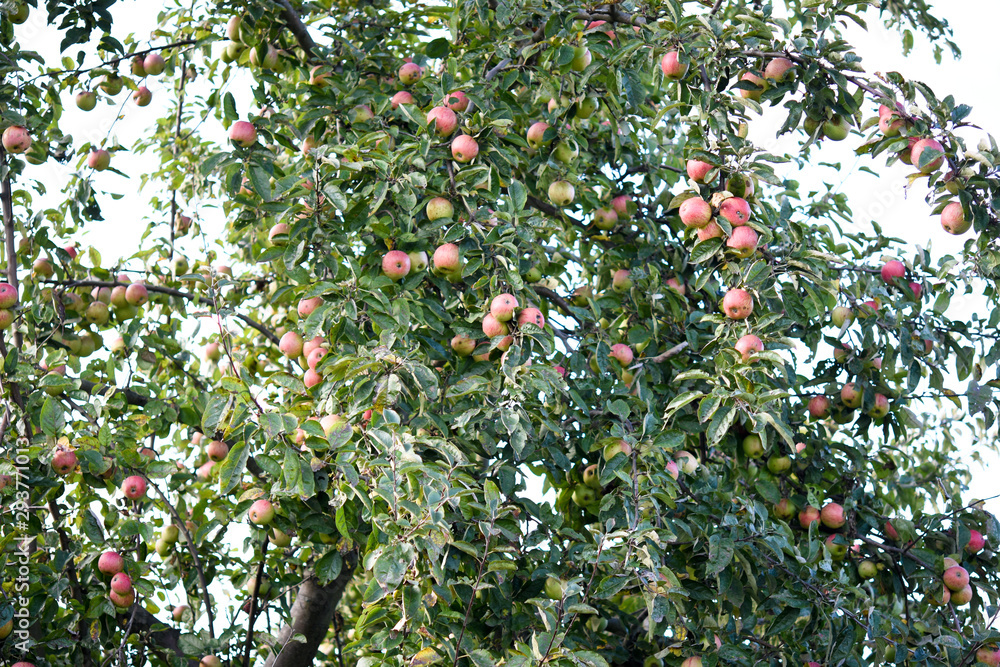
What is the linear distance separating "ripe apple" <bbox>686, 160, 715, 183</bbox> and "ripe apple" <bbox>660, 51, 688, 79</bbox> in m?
0.28

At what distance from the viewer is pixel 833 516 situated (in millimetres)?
3035

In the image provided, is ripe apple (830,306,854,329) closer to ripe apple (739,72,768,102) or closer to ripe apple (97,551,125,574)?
ripe apple (739,72,768,102)

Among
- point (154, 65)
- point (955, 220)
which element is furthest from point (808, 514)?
point (154, 65)

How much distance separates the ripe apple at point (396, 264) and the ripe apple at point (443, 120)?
384mm

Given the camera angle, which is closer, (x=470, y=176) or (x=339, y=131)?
(x=470, y=176)

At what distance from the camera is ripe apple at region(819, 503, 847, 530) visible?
3033 mm

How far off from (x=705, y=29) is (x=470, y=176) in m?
0.79

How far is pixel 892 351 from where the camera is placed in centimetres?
297

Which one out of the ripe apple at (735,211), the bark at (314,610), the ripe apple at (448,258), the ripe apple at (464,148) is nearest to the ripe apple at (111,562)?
the bark at (314,610)

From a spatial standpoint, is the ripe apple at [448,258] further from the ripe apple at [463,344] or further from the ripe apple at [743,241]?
the ripe apple at [743,241]

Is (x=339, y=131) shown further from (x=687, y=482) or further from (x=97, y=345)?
(x=687, y=482)

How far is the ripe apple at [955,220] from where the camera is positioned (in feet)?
8.13

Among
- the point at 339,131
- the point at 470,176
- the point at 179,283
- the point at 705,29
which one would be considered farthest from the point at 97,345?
the point at 705,29

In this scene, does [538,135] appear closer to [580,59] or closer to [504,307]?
[580,59]
